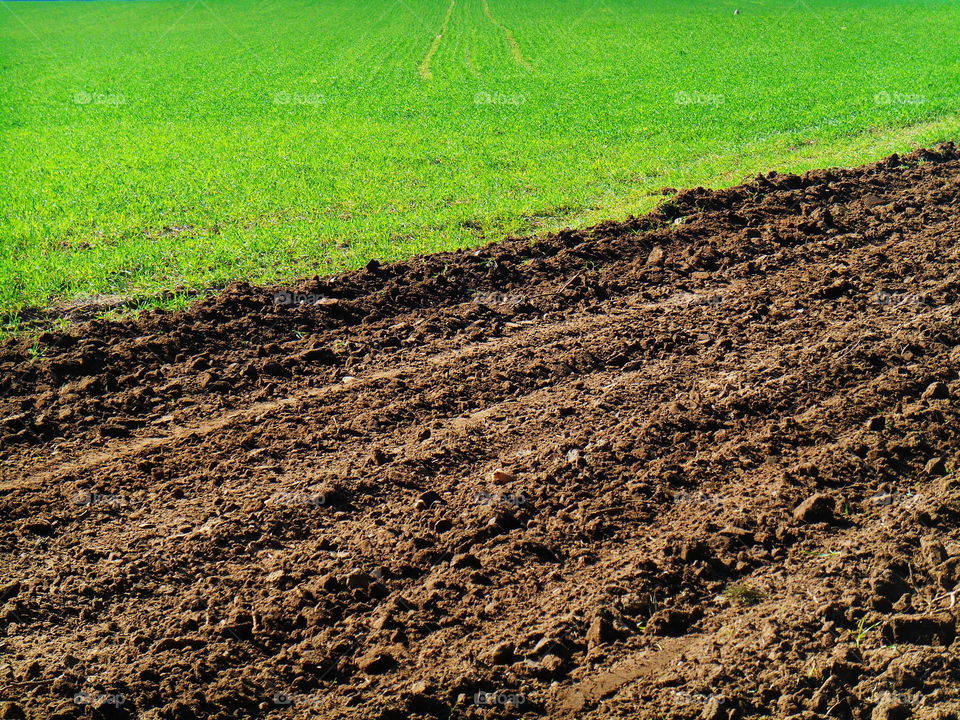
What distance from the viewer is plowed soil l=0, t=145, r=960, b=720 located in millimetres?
4055

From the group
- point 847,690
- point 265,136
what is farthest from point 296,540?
point 265,136

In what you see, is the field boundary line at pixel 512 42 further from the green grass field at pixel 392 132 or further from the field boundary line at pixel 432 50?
the field boundary line at pixel 432 50

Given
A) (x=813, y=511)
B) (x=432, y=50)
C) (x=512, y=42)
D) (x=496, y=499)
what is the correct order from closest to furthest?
(x=813, y=511) < (x=496, y=499) < (x=432, y=50) < (x=512, y=42)

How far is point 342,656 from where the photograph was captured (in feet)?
13.8

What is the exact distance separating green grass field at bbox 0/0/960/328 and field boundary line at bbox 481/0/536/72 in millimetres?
238

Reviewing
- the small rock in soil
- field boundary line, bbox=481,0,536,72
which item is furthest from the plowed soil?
field boundary line, bbox=481,0,536,72

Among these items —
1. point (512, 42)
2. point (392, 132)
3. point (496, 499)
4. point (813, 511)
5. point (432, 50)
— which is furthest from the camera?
point (512, 42)

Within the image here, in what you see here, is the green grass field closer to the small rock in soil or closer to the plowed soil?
the plowed soil

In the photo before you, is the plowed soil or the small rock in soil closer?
the plowed soil

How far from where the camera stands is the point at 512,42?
1296 inches

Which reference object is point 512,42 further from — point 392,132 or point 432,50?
point 392,132

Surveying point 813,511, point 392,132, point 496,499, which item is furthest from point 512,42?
point 813,511

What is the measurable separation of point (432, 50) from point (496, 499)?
29195 millimetres

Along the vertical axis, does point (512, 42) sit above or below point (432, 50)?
above
